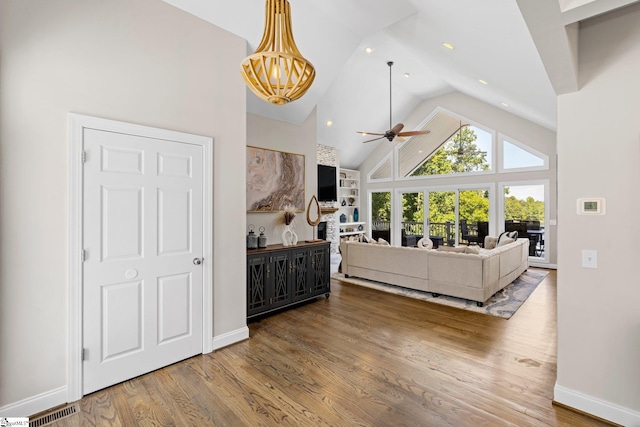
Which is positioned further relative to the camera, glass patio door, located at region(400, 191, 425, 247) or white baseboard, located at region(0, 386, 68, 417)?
glass patio door, located at region(400, 191, 425, 247)

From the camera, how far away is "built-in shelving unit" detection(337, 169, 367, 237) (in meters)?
10.4

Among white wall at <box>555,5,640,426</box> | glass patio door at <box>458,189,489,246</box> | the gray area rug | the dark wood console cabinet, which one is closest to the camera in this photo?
Answer: white wall at <box>555,5,640,426</box>

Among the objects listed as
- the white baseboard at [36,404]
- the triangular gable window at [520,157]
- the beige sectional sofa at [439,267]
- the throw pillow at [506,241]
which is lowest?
the white baseboard at [36,404]

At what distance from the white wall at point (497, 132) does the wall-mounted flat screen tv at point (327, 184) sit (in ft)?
6.89

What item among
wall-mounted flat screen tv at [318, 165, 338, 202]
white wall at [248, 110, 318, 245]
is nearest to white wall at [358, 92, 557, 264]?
wall-mounted flat screen tv at [318, 165, 338, 202]

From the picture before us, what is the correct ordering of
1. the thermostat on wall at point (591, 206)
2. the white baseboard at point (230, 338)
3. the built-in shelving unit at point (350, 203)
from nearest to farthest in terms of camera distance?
the thermostat on wall at point (591, 206)
the white baseboard at point (230, 338)
the built-in shelving unit at point (350, 203)

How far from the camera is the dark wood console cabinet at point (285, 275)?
3.81 metres

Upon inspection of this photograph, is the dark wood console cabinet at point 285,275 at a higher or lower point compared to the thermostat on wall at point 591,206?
lower

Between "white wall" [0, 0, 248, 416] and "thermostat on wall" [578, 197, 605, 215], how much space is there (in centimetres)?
337

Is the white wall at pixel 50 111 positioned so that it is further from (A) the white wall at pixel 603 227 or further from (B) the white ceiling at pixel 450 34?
(A) the white wall at pixel 603 227

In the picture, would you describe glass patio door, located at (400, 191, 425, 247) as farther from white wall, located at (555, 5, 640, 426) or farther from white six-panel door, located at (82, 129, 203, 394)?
white six-panel door, located at (82, 129, 203, 394)

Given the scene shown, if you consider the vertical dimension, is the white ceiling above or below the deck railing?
above

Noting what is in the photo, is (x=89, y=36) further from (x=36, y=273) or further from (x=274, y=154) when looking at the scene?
(x=274, y=154)

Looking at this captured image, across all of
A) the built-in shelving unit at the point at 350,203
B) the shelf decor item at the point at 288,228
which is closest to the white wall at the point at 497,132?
the built-in shelving unit at the point at 350,203
